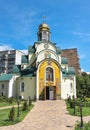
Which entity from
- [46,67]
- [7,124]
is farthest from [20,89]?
[7,124]

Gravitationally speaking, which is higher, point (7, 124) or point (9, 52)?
point (9, 52)

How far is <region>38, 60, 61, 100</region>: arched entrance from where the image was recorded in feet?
118

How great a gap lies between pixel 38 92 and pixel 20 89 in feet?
14.4

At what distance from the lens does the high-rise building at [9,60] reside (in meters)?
99.4

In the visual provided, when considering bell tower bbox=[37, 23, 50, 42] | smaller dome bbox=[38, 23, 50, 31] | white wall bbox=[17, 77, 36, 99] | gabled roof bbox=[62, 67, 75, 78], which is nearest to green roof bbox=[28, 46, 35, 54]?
bell tower bbox=[37, 23, 50, 42]

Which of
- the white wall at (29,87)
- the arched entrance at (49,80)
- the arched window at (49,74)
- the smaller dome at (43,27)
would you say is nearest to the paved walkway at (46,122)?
the arched entrance at (49,80)

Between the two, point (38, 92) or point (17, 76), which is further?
point (17, 76)

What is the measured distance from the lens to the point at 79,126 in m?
13.1

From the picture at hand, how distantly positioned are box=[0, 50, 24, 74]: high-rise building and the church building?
57.8 meters

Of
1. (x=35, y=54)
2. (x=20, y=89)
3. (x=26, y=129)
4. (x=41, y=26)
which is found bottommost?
(x=26, y=129)

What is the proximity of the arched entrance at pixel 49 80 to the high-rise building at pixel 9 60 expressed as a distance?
210ft

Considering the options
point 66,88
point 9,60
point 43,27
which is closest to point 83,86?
point 66,88

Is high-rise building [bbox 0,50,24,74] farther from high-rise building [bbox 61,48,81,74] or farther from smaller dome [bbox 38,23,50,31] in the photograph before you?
smaller dome [bbox 38,23,50,31]

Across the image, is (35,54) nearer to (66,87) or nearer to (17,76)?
(17,76)
